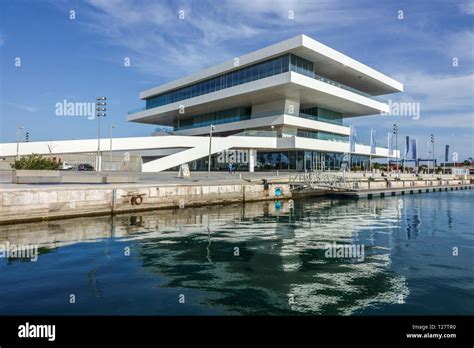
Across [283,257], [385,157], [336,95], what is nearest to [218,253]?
[283,257]

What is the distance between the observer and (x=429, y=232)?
1805cm

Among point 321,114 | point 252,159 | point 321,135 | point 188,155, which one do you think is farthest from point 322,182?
point 321,114

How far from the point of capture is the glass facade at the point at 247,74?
158ft

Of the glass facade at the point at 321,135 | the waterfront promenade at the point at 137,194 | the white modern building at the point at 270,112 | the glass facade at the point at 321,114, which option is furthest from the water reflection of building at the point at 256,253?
the glass facade at the point at 321,114

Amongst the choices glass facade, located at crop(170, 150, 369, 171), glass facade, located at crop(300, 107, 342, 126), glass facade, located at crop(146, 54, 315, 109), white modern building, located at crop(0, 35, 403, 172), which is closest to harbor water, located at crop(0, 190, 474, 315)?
white modern building, located at crop(0, 35, 403, 172)

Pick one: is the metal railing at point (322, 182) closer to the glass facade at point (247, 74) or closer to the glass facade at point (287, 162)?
the glass facade at point (287, 162)

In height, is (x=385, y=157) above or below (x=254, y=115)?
below

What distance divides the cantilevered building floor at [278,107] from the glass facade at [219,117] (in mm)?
194

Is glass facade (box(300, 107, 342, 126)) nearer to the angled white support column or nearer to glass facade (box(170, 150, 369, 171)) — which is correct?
glass facade (box(170, 150, 369, 171))

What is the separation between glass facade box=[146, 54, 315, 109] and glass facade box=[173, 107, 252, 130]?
500 centimetres

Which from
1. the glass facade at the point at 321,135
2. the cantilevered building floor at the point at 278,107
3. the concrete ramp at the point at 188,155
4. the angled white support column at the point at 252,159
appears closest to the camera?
the concrete ramp at the point at 188,155

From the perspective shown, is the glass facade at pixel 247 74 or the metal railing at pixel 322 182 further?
the glass facade at pixel 247 74
